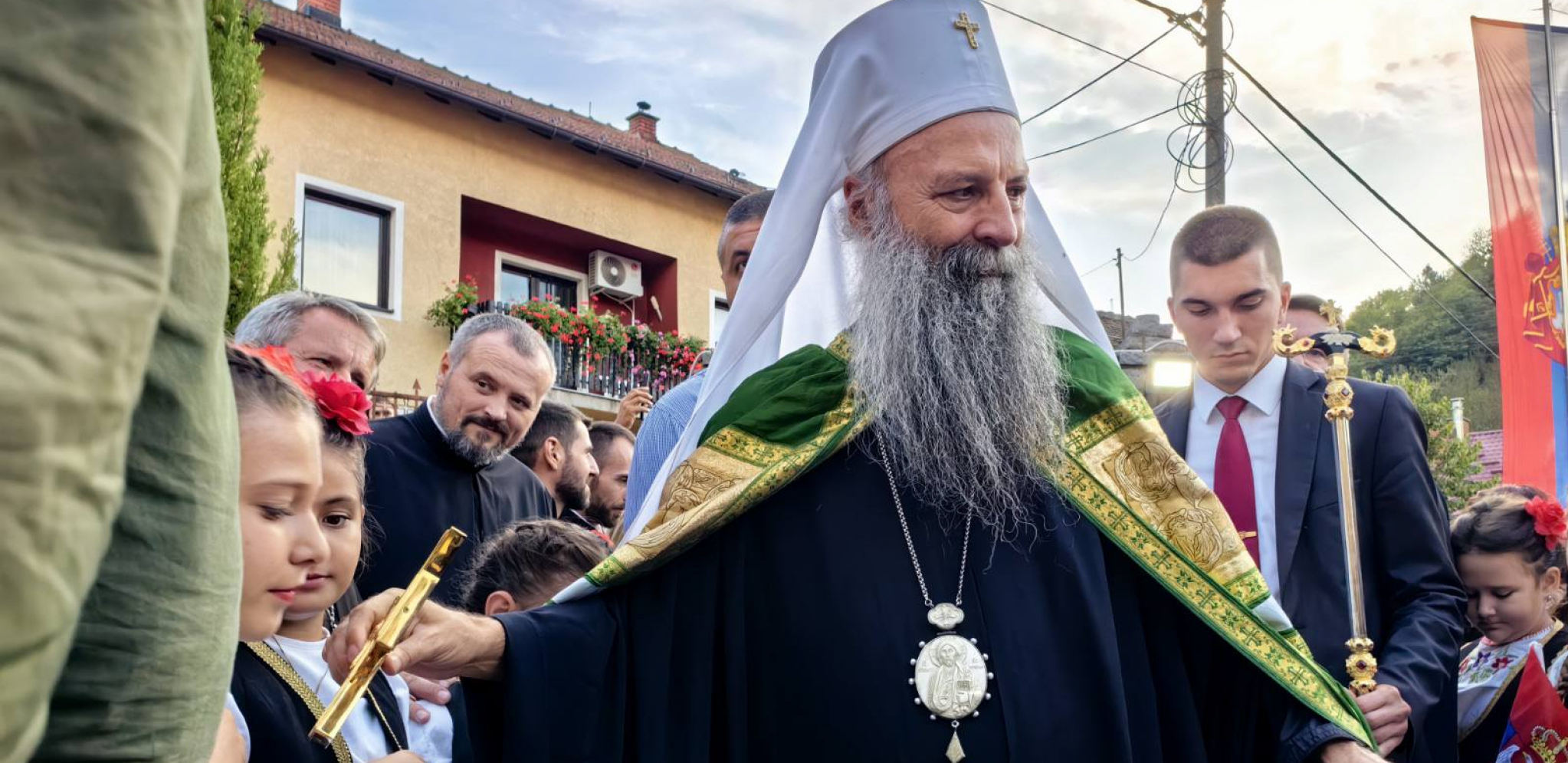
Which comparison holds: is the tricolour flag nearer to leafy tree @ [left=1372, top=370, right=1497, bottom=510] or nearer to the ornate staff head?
the ornate staff head

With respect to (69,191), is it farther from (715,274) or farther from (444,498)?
(715,274)

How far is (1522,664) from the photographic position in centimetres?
443

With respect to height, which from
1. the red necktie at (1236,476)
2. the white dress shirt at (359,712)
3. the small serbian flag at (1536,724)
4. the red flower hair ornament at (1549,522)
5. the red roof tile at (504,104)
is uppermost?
the red roof tile at (504,104)

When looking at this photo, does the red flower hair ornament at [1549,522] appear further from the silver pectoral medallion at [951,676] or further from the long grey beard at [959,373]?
the silver pectoral medallion at [951,676]

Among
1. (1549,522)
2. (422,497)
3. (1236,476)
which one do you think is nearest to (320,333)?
(422,497)

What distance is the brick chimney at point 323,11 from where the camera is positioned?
17.7 metres

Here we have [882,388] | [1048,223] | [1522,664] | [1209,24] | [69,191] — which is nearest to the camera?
[69,191]

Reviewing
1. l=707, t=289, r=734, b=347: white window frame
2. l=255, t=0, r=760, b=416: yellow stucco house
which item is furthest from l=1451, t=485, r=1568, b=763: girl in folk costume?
A: l=707, t=289, r=734, b=347: white window frame

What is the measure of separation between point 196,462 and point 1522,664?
484 centimetres

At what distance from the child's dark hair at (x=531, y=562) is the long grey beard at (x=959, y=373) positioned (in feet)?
3.48

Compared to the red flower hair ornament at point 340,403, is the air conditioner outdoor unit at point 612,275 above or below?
above

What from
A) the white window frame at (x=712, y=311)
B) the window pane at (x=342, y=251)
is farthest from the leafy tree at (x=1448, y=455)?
the window pane at (x=342, y=251)

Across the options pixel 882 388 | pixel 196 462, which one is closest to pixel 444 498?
pixel 882 388

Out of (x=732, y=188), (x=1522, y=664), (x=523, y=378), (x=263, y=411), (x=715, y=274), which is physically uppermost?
(x=732, y=188)
